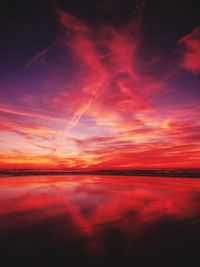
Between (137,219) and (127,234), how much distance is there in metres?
1.83

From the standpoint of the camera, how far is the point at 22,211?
9898 millimetres

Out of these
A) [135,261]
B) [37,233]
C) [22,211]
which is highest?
[22,211]

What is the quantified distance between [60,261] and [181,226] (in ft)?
13.9

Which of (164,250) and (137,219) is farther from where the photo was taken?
(137,219)

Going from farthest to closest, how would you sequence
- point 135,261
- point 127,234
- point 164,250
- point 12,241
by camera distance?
point 127,234
point 12,241
point 164,250
point 135,261

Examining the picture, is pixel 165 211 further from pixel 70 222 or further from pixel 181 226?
pixel 70 222

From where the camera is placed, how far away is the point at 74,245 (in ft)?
18.7

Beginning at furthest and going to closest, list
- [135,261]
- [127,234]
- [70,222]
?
[70,222]
[127,234]
[135,261]

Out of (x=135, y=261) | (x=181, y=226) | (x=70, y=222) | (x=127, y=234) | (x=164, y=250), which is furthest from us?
(x=70, y=222)

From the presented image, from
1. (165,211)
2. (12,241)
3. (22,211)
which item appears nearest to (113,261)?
(12,241)

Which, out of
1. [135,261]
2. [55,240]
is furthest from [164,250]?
[55,240]

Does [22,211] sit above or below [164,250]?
above

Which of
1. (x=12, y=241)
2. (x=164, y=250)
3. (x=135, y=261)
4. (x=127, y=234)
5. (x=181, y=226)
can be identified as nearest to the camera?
(x=135, y=261)

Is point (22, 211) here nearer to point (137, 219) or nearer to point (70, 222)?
point (70, 222)
